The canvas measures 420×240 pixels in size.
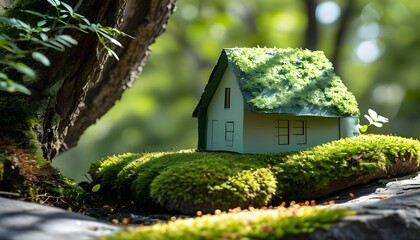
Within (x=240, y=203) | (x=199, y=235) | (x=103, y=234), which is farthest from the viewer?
(x=240, y=203)

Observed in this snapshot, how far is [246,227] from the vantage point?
9.64 ft

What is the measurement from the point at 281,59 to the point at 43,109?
289cm

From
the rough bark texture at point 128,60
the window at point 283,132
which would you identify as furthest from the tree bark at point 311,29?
the window at point 283,132

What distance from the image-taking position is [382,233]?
3385 millimetres

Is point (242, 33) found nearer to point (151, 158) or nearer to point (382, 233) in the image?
point (151, 158)

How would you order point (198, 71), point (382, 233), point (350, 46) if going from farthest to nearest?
point (198, 71) < point (350, 46) < point (382, 233)

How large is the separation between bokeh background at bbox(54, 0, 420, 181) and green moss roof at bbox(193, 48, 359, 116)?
21.0 feet

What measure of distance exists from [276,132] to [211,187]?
1568 millimetres

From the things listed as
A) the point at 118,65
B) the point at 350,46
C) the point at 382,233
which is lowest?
the point at 382,233

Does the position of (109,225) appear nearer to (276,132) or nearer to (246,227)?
(246,227)

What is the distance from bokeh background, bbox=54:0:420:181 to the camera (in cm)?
1382

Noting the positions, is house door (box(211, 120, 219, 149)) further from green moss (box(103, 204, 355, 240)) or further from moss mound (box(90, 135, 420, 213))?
green moss (box(103, 204, 355, 240))

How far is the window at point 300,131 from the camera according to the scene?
5.94 metres

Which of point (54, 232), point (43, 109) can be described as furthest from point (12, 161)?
point (54, 232)
